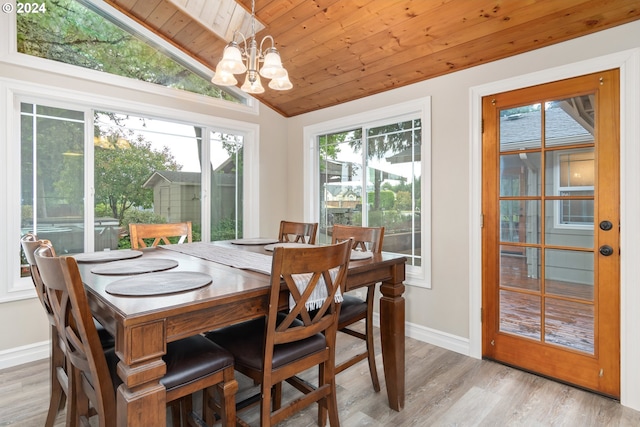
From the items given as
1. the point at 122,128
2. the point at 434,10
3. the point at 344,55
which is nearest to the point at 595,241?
the point at 434,10

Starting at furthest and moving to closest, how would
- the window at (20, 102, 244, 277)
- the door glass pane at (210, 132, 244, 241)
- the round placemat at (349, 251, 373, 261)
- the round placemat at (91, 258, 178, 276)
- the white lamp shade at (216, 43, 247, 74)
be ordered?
the door glass pane at (210, 132, 244, 241) < the window at (20, 102, 244, 277) < the round placemat at (349, 251, 373, 261) < the white lamp shade at (216, 43, 247, 74) < the round placemat at (91, 258, 178, 276)

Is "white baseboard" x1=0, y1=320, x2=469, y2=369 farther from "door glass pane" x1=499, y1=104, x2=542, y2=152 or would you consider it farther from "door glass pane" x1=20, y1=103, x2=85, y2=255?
"door glass pane" x1=499, y1=104, x2=542, y2=152

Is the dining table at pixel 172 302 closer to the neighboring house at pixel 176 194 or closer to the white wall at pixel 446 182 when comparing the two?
the white wall at pixel 446 182

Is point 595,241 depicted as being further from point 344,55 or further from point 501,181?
point 344,55

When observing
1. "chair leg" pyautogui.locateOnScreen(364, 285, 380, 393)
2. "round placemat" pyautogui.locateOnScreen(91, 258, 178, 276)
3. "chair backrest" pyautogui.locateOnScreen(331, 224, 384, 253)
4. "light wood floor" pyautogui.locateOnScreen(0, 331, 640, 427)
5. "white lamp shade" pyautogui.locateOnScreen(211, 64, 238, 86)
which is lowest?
"light wood floor" pyautogui.locateOnScreen(0, 331, 640, 427)

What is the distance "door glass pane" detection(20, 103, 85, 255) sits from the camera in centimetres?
260

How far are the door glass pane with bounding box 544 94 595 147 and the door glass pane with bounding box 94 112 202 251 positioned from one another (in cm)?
306

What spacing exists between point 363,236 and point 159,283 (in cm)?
139

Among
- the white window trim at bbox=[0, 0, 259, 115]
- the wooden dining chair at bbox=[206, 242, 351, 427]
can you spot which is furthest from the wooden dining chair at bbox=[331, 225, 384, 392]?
the white window trim at bbox=[0, 0, 259, 115]

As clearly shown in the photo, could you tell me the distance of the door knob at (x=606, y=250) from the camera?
6.81ft

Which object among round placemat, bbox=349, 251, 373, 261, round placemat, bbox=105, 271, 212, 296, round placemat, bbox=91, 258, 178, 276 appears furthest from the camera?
round placemat, bbox=349, 251, 373, 261

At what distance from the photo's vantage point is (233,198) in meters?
3.83

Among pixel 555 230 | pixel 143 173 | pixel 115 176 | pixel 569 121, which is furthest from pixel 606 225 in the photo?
pixel 115 176

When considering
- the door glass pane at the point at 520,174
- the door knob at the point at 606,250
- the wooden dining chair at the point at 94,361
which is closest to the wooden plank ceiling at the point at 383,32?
the door glass pane at the point at 520,174
